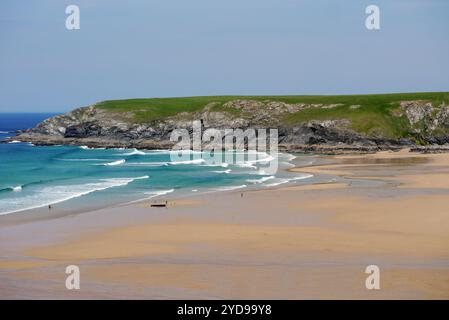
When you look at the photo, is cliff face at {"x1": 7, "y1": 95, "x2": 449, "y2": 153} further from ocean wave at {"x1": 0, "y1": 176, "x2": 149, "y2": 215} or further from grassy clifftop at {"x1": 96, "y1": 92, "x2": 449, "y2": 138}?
ocean wave at {"x1": 0, "y1": 176, "x2": 149, "y2": 215}

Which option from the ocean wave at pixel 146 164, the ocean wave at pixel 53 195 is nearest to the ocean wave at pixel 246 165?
the ocean wave at pixel 146 164

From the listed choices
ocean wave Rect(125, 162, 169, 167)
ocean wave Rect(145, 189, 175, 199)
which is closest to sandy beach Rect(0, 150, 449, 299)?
ocean wave Rect(145, 189, 175, 199)

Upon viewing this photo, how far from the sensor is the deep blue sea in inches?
1758

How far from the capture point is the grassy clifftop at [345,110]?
316ft

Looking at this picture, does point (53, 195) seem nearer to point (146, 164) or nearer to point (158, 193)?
point (158, 193)

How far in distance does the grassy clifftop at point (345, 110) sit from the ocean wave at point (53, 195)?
50.4 meters

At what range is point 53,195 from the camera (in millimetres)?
46250

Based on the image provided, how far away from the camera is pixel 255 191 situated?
48.4m

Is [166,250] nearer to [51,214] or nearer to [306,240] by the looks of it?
[306,240]

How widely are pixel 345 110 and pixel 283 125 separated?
10.4 meters

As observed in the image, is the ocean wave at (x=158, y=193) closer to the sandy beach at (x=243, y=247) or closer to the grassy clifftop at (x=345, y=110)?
the sandy beach at (x=243, y=247)

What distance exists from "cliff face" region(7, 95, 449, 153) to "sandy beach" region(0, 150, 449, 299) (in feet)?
156
